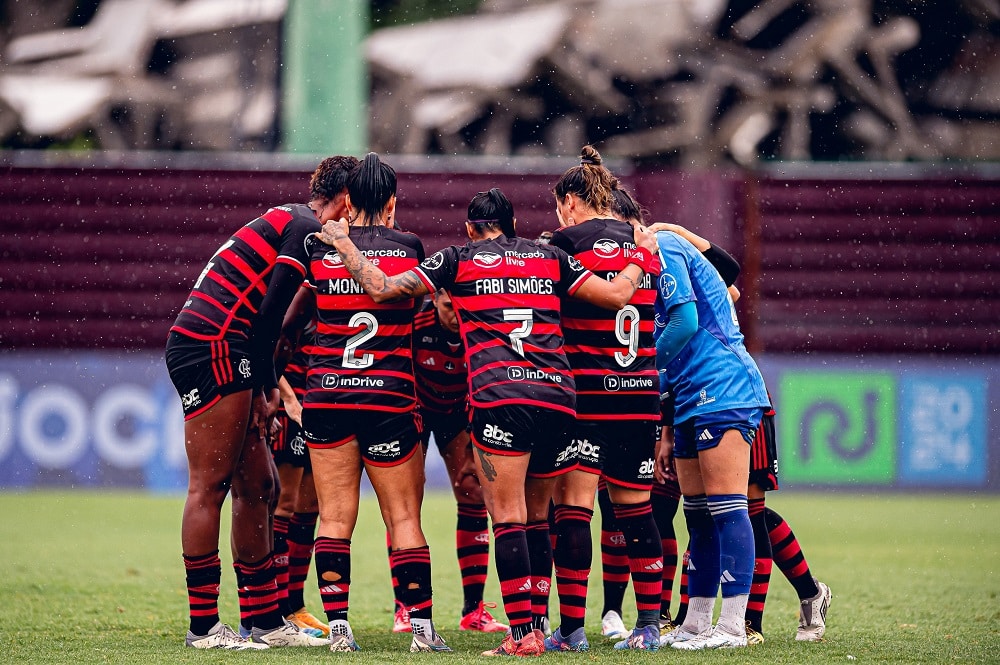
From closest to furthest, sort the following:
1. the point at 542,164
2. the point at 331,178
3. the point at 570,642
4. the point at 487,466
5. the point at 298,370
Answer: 1. the point at 487,466
2. the point at 570,642
3. the point at 331,178
4. the point at 298,370
5. the point at 542,164

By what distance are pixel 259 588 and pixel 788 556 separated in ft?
8.45

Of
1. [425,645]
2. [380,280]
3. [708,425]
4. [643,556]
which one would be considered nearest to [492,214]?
[380,280]

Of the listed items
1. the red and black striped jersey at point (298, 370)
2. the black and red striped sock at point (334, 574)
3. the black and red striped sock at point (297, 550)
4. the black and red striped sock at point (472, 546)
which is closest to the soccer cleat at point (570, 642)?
the black and red striped sock at point (334, 574)

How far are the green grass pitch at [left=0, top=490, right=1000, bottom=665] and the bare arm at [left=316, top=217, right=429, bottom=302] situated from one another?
1.55 metres

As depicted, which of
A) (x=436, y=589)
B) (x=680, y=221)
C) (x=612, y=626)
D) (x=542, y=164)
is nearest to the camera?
(x=612, y=626)

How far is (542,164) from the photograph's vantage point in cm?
1841

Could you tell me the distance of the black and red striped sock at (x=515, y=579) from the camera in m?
5.66

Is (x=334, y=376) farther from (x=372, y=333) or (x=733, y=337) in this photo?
(x=733, y=337)

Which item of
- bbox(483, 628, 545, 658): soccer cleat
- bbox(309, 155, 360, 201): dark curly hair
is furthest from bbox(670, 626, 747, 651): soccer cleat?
bbox(309, 155, 360, 201): dark curly hair

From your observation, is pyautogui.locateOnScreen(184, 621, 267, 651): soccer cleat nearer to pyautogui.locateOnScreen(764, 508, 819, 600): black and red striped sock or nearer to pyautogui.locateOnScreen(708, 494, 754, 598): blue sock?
pyautogui.locateOnScreen(708, 494, 754, 598): blue sock

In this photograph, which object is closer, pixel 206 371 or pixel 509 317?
pixel 509 317

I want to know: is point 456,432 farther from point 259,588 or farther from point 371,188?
point 371,188

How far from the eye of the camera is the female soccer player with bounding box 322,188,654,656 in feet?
18.7

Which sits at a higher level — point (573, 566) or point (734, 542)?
point (734, 542)
